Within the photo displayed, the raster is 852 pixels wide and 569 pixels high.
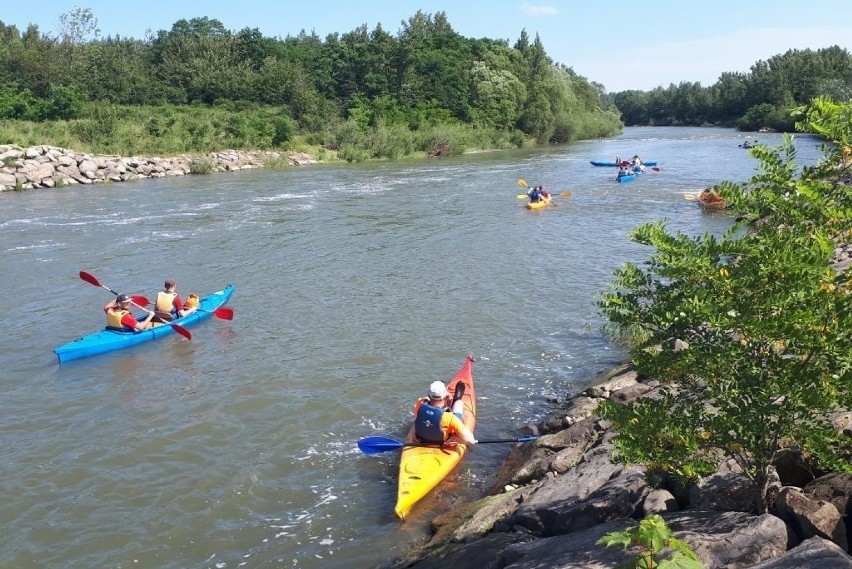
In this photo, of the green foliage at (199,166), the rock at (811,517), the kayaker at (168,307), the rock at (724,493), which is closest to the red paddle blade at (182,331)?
the kayaker at (168,307)

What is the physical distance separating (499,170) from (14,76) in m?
31.9

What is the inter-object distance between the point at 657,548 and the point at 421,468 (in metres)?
3.93

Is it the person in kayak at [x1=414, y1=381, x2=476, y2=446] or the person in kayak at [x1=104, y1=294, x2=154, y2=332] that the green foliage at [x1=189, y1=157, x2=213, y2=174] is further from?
the person in kayak at [x1=414, y1=381, x2=476, y2=446]

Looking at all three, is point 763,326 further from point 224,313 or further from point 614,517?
point 224,313

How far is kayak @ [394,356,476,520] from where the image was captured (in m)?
6.35

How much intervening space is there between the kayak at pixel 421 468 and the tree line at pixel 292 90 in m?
34.1

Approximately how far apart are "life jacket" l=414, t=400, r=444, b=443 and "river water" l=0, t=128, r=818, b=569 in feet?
1.46

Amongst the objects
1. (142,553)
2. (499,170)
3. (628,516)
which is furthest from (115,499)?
(499,170)

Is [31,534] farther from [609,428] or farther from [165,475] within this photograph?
[609,428]

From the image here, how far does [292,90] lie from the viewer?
51.5m

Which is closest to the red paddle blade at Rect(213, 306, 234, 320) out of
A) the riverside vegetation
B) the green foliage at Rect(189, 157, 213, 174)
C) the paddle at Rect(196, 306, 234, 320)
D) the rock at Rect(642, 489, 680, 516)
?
the paddle at Rect(196, 306, 234, 320)

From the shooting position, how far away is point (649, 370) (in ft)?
13.9

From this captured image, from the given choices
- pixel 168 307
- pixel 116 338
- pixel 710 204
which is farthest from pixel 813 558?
pixel 710 204

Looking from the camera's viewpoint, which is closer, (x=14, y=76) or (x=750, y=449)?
(x=750, y=449)
